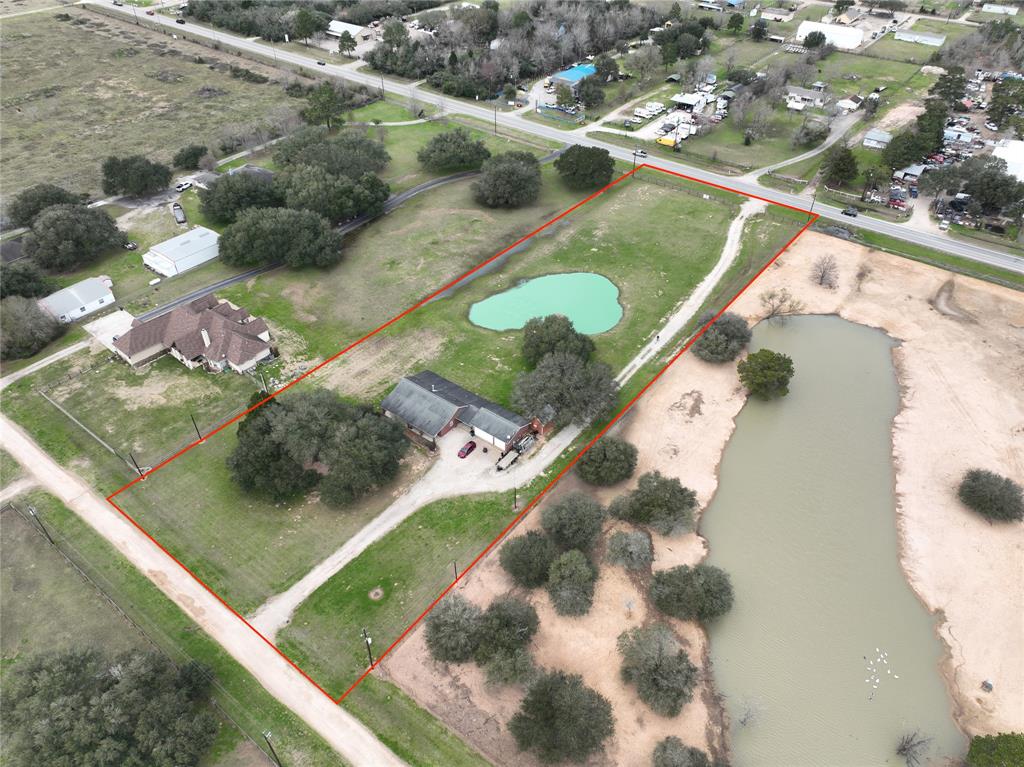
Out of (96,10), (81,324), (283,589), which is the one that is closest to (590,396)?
(283,589)

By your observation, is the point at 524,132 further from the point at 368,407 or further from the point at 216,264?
the point at 368,407

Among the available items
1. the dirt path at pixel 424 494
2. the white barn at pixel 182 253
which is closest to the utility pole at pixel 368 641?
the dirt path at pixel 424 494

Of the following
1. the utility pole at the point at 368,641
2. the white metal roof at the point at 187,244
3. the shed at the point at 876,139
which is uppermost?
the shed at the point at 876,139

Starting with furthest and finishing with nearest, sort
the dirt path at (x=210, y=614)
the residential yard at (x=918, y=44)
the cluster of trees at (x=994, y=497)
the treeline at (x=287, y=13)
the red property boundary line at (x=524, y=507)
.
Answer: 1. the treeline at (x=287, y=13)
2. the residential yard at (x=918, y=44)
3. the cluster of trees at (x=994, y=497)
4. the red property boundary line at (x=524, y=507)
5. the dirt path at (x=210, y=614)

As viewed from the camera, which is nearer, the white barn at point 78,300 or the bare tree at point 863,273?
the white barn at point 78,300

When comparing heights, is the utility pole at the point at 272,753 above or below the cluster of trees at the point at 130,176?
below

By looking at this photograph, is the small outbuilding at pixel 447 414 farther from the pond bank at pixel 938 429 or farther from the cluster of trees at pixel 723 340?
the cluster of trees at pixel 723 340

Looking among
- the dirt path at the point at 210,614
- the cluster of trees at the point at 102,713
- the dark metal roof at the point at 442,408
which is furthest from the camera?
the dark metal roof at the point at 442,408
